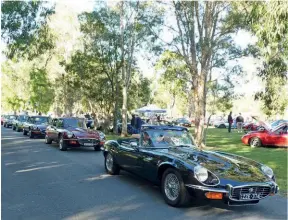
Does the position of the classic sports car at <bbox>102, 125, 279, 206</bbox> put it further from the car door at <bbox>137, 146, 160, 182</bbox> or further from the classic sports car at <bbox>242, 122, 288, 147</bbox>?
the classic sports car at <bbox>242, 122, 288, 147</bbox>

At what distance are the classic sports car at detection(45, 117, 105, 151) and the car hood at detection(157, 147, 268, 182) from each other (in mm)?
8344

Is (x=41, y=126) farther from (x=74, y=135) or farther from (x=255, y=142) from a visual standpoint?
(x=255, y=142)

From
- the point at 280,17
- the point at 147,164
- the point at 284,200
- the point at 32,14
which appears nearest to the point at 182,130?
the point at 147,164

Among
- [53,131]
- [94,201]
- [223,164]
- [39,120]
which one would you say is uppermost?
[39,120]

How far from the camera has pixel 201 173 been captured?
19.9 feet

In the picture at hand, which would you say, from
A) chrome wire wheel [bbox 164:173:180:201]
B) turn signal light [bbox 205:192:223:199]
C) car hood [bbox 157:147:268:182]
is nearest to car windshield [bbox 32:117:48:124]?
car hood [bbox 157:147:268:182]

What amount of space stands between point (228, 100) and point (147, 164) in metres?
13.9

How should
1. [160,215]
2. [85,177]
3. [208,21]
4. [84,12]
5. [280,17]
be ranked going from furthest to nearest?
[84,12] → [208,21] → [85,177] → [280,17] → [160,215]

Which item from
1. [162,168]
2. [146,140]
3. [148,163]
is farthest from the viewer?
[146,140]

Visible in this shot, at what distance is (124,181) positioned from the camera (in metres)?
8.69

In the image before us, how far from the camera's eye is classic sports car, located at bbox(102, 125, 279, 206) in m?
5.96

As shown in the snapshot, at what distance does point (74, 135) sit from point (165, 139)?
26.5 feet

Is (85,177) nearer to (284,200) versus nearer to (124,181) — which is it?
(124,181)

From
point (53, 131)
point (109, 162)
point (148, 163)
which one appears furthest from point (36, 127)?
point (148, 163)
